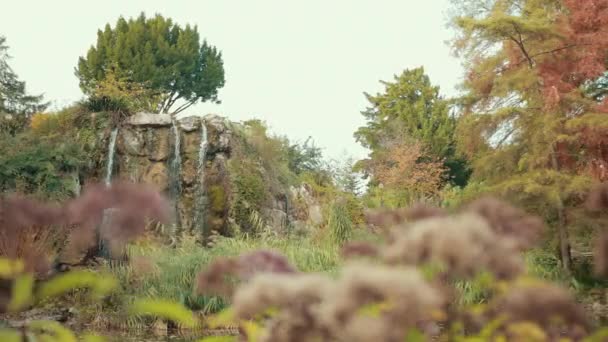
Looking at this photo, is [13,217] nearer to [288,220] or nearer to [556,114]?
[556,114]

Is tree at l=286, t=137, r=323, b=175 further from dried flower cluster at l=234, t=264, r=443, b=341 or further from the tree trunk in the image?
dried flower cluster at l=234, t=264, r=443, b=341

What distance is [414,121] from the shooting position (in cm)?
2825

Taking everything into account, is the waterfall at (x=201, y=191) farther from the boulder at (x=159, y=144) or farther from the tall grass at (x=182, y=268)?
the tall grass at (x=182, y=268)

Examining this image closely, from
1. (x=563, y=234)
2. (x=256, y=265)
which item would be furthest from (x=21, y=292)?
(x=563, y=234)

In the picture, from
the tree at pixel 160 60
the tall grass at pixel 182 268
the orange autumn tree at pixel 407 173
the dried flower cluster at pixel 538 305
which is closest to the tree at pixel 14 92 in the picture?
the tree at pixel 160 60

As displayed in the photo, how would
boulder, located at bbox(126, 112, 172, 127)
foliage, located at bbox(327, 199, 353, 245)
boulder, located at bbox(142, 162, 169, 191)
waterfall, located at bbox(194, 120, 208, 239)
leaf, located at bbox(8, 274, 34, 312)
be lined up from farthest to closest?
boulder, located at bbox(126, 112, 172, 127)
boulder, located at bbox(142, 162, 169, 191)
waterfall, located at bbox(194, 120, 208, 239)
foliage, located at bbox(327, 199, 353, 245)
leaf, located at bbox(8, 274, 34, 312)

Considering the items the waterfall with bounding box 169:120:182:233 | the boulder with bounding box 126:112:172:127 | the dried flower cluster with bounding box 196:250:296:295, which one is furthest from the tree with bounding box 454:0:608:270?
the dried flower cluster with bounding box 196:250:296:295

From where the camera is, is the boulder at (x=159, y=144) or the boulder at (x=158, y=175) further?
the boulder at (x=159, y=144)

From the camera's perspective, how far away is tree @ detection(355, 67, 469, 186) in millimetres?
26625

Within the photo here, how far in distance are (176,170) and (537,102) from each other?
25.1 ft

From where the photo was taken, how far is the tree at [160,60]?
1055 inches

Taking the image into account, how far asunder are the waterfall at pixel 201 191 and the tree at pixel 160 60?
34.3ft

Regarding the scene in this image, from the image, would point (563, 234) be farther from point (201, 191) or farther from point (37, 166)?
point (37, 166)

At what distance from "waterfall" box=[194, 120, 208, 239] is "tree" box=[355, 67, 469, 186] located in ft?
38.2
